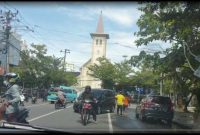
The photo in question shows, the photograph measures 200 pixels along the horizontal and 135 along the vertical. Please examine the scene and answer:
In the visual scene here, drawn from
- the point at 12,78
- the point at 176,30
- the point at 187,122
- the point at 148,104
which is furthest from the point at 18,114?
the point at 187,122

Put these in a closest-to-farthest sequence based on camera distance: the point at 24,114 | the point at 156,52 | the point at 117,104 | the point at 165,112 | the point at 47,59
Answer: the point at 24,114 < the point at 165,112 < the point at 117,104 < the point at 156,52 < the point at 47,59

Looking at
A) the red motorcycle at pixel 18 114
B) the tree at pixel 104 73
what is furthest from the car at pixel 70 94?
the red motorcycle at pixel 18 114

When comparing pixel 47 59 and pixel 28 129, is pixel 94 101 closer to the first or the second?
pixel 28 129

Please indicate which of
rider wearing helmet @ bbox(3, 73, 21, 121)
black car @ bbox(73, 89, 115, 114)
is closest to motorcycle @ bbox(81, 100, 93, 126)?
black car @ bbox(73, 89, 115, 114)

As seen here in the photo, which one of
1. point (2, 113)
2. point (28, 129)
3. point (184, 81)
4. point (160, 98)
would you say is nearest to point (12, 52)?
point (184, 81)

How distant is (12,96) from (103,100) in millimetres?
11865

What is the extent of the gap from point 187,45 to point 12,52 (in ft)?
136

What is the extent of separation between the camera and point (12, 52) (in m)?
57.5

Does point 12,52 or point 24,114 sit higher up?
point 12,52

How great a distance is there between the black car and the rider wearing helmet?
804 cm

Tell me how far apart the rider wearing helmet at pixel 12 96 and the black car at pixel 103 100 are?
8.04 meters

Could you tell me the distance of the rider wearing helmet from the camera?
32.5 feet

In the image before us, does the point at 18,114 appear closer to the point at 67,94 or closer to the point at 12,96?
the point at 12,96

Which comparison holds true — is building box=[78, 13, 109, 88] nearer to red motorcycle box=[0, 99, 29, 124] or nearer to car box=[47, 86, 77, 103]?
red motorcycle box=[0, 99, 29, 124]
